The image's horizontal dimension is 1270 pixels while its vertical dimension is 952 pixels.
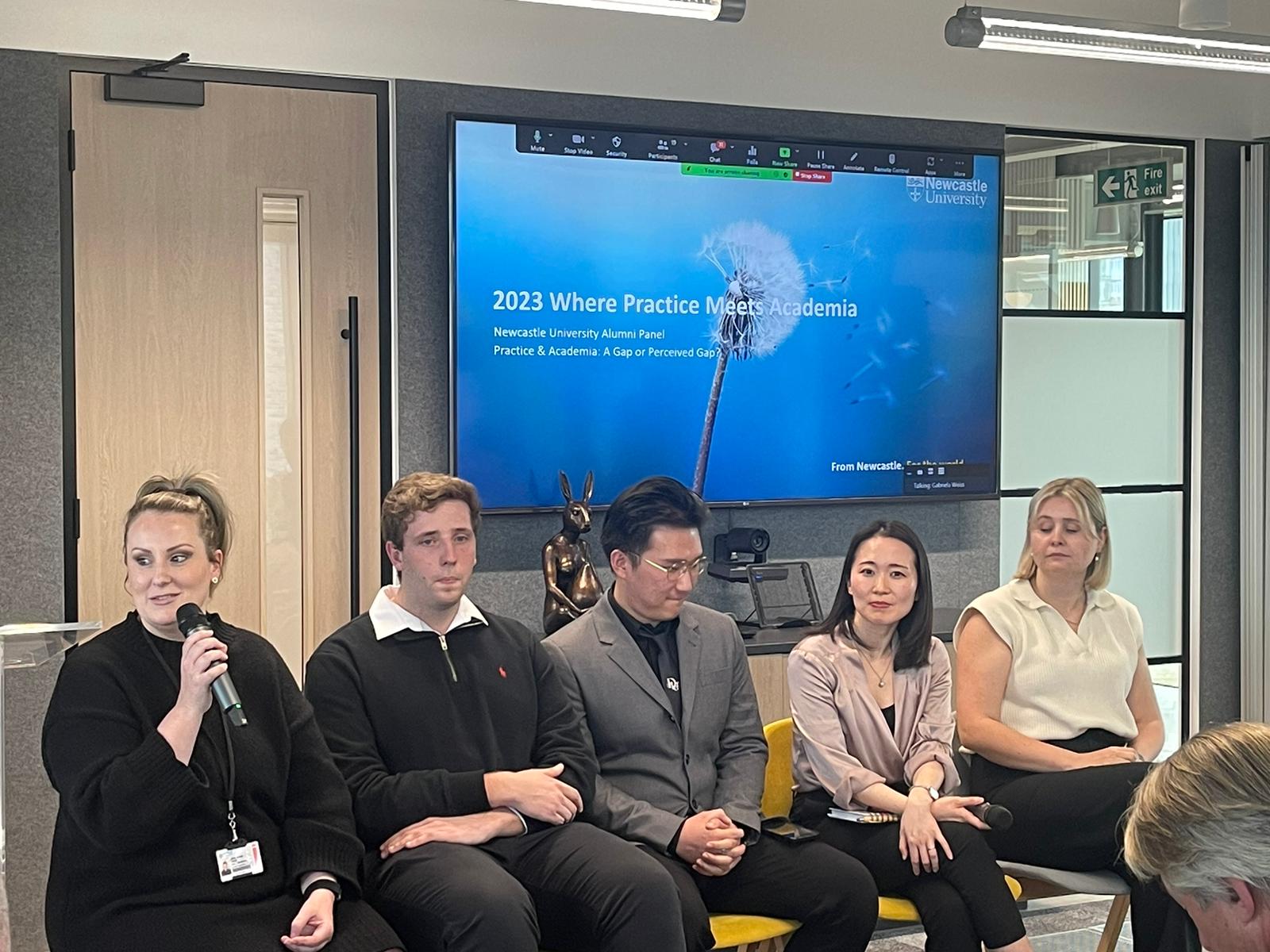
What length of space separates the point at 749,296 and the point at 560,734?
207 centimetres

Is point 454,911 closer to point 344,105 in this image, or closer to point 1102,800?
point 1102,800

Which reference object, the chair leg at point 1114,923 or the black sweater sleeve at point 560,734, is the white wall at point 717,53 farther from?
the chair leg at point 1114,923

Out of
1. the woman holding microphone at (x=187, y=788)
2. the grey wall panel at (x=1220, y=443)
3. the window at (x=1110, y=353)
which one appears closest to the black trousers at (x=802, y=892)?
the woman holding microphone at (x=187, y=788)

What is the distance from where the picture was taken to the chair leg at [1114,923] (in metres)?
3.56

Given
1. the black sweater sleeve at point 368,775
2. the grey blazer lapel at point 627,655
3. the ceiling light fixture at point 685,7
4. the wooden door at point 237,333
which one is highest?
the ceiling light fixture at point 685,7

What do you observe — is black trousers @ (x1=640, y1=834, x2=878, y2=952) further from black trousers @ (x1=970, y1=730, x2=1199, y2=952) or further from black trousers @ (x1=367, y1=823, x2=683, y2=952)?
black trousers @ (x1=970, y1=730, x2=1199, y2=952)

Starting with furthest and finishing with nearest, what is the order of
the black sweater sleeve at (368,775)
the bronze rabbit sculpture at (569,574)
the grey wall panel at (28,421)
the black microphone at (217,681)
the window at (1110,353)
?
the window at (1110,353), the bronze rabbit sculpture at (569,574), the grey wall panel at (28,421), the black sweater sleeve at (368,775), the black microphone at (217,681)

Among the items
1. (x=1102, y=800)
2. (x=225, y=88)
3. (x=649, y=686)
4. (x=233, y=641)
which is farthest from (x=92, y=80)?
(x=1102, y=800)

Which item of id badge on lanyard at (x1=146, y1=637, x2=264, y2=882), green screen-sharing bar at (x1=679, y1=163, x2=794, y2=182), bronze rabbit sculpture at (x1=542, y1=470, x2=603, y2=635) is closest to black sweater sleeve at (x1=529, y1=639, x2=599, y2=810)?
id badge on lanyard at (x1=146, y1=637, x2=264, y2=882)

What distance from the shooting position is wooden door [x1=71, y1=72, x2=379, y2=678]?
4156 millimetres

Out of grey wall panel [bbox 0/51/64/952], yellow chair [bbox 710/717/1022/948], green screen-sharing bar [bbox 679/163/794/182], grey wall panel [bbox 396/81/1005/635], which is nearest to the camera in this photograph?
yellow chair [bbox 710/717/1022/948]

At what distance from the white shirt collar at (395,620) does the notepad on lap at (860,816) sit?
866 mm

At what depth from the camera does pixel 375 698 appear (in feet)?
9.91

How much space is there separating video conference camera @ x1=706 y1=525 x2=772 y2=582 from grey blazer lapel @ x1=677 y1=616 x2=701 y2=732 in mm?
1449
